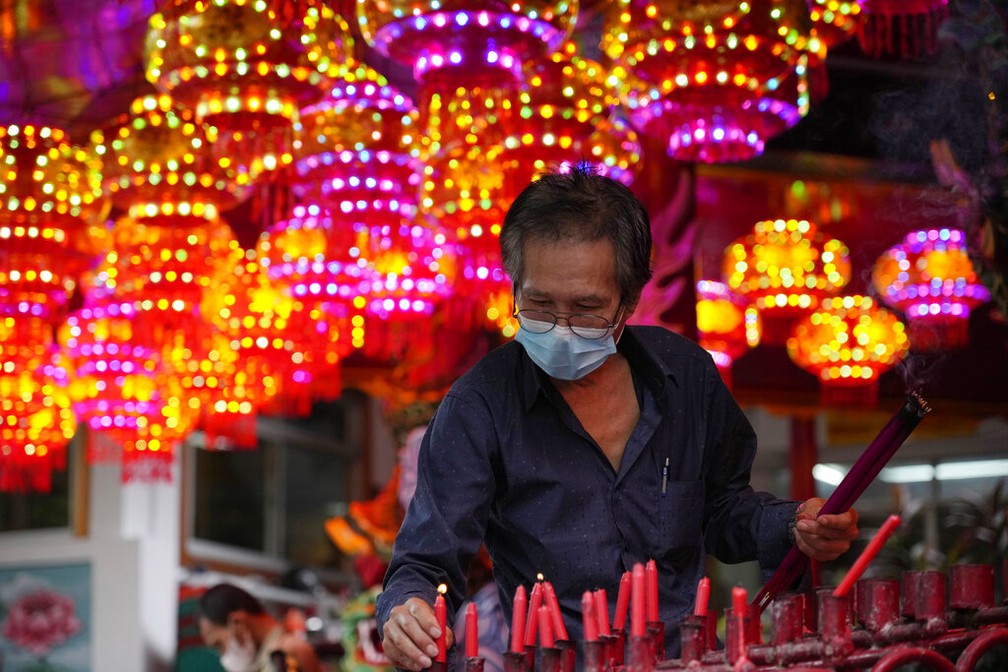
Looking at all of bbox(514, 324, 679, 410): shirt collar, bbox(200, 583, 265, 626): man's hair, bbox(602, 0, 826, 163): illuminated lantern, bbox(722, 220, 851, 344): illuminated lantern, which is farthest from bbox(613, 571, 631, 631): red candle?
bbox(200, 583, 265, 626): man's hair

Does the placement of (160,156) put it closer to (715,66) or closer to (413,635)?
(715,66)

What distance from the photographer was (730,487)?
210cm

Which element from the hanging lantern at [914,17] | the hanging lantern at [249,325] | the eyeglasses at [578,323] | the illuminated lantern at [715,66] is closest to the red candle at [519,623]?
the eyeglasses at [578,323]

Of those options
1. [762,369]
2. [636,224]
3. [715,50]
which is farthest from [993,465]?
[636,224]

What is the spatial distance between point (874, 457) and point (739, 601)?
359 millimetres

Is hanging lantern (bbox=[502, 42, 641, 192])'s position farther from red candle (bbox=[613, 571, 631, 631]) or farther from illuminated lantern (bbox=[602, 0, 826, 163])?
red candle (bbox=[613, 571, 631, 631])

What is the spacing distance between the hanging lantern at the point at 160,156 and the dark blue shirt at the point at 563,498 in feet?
8.19

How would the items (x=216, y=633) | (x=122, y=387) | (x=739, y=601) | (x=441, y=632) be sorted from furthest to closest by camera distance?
(x=216, y=633) → (x=122, y=387) → (x=441, y=632) → (x=739, y=601)

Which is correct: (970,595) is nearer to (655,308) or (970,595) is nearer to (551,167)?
(551,167)

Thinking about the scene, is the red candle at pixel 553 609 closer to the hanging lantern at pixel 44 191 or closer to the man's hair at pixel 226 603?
the hanging lantern at pixel 44 191

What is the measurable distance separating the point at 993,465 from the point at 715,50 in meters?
9.34

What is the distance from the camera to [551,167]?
13.5ft

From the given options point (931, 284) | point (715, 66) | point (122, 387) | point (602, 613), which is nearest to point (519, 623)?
point (602, 613)

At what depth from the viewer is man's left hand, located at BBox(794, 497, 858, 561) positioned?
1.77 m
